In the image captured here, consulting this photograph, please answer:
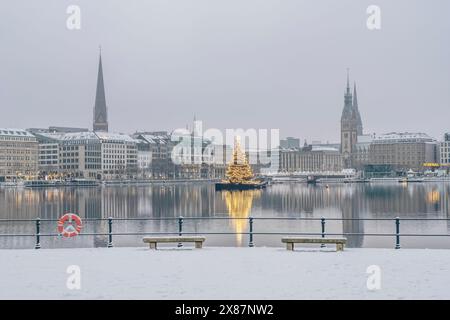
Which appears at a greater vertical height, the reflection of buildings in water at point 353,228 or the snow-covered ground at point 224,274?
the snow-covered ground at point 224,274

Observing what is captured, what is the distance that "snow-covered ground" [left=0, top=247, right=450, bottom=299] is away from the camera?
1370 centimetres

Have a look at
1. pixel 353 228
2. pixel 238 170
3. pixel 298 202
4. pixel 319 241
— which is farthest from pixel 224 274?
pixel 238 170

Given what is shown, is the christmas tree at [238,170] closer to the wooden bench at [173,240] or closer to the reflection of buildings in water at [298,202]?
the reflection of buildings in water at [298,202]

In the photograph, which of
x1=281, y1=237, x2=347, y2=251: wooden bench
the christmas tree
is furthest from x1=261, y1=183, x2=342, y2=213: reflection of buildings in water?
x1=281, y1=237, x2=347, y2=251: wooden bench

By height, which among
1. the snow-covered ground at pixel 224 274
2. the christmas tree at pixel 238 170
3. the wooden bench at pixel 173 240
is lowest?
the snow-covered ground at pixel 224 274

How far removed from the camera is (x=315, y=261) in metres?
18.3

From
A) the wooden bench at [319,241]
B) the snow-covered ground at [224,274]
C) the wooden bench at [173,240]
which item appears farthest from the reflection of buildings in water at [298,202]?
the snow-covered ground at [224,274]

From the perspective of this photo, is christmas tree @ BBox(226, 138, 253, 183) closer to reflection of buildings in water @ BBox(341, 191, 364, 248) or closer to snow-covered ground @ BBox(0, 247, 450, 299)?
reflection of buildings in water @ BBox(341, 191, 364, 248)

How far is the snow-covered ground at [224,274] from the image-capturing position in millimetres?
13695

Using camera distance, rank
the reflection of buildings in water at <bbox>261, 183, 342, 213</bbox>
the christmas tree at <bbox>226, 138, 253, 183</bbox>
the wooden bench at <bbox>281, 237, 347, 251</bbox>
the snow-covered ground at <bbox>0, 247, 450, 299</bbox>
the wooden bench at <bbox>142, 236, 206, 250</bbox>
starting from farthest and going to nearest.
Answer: the christmas tree at <bbox>226, 138, 253, 183</bbox>, the reflection of buildings in water at <bbox>261, 183, 342, 213</bbox>, the wooden bench at <bbox>142, 236, 206, 250</bbox>, the wooden bench at <bbox>281, 237, 347, 251</bbox>, the snow-covered ground at <bbox>0, 247, 450, 299</bbox>

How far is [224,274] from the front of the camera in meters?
16.2
